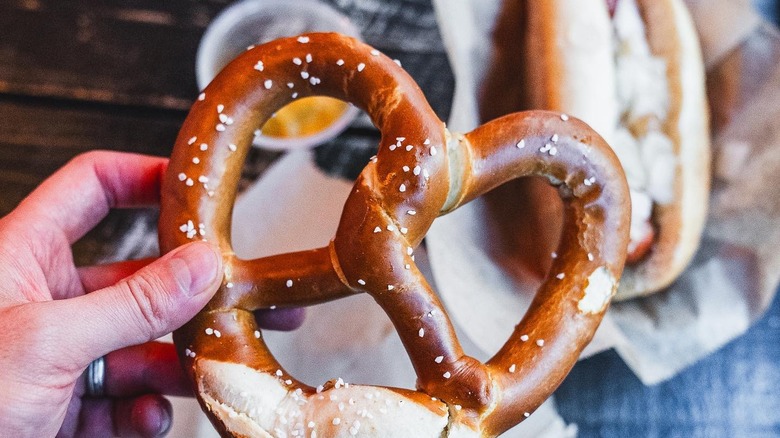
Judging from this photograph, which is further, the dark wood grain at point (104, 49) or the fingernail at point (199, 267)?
the dark wood grain at point (104, 49)

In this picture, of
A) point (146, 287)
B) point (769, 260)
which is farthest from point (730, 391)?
point (146, 287)

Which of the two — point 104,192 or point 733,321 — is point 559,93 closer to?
point 733,321

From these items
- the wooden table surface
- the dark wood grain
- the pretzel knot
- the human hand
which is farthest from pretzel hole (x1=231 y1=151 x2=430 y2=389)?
the pretzel knot

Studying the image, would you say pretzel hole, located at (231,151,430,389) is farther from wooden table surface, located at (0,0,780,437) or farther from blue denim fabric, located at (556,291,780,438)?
blue denim fabric, located at (556,291,780,438)

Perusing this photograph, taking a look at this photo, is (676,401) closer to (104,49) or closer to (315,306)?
(315,306)

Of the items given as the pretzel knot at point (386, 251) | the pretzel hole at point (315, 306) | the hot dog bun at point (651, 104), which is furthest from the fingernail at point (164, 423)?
the hot dog bun at point (651, 104)

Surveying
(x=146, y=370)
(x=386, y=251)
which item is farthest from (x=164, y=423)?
→ (x=386, y=251)

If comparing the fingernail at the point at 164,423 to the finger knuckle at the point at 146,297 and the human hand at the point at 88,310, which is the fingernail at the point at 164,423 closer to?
the human hand at the point at 88,310
